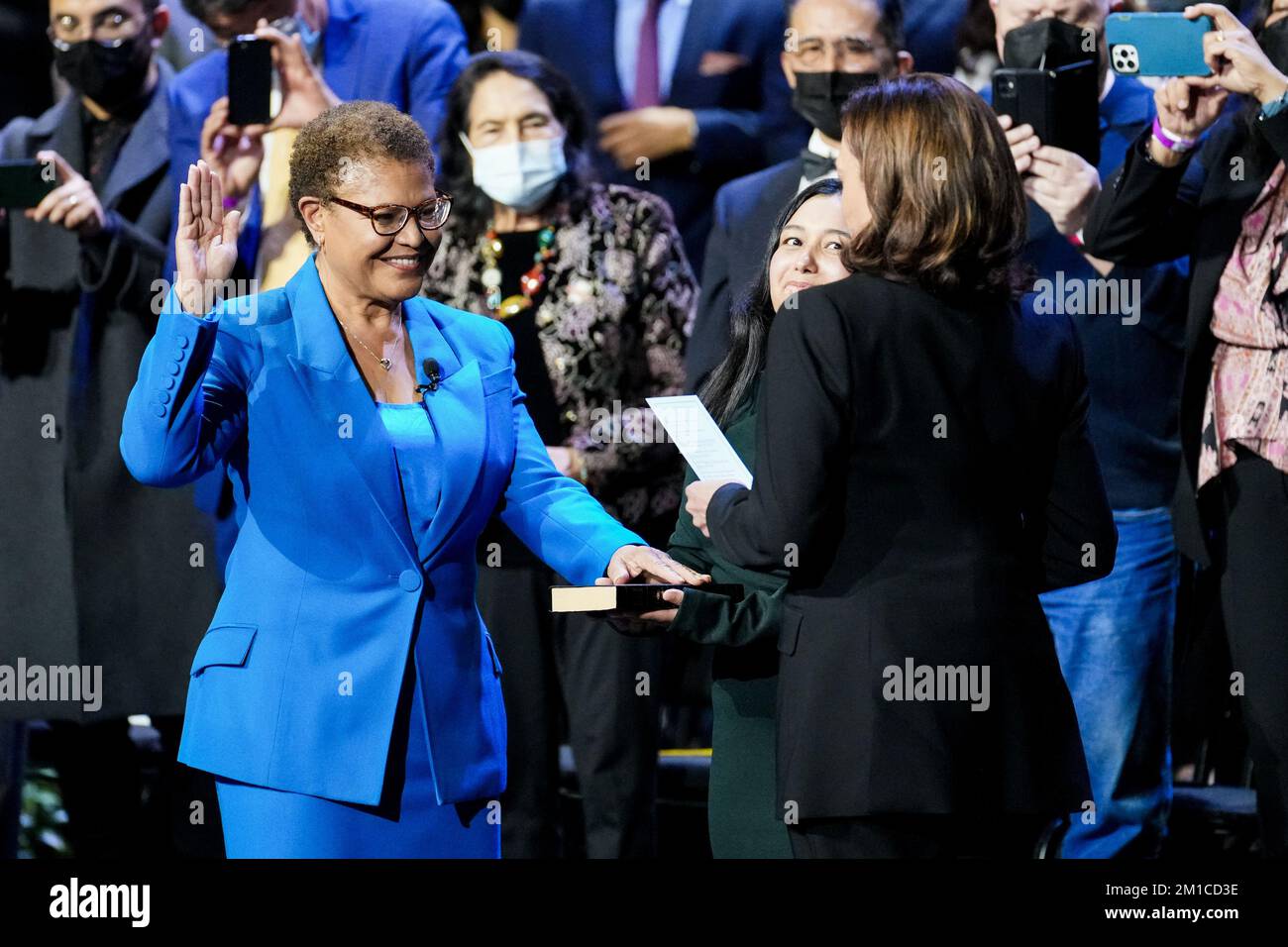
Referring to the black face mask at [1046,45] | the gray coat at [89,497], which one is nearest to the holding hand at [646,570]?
the black face mask at [1046,45]

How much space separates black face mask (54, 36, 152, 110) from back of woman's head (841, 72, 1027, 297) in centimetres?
297

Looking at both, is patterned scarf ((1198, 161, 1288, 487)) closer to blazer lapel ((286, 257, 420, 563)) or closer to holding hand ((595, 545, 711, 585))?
holding hand ((595, 545, 711, 585))

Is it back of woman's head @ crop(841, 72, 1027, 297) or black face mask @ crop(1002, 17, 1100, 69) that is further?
black face mask @ crop(1002, 17, 1100, 69)

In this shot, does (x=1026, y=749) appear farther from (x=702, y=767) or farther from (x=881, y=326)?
(x=702, y=767)

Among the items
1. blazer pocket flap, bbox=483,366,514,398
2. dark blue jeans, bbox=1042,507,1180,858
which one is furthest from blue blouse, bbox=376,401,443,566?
dark blue jeans, bbox=1042,507,1180,858

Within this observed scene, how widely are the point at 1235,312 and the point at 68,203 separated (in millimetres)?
2946

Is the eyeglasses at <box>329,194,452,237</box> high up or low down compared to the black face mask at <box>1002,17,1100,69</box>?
down

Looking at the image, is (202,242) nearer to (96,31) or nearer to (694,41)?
(96,31)

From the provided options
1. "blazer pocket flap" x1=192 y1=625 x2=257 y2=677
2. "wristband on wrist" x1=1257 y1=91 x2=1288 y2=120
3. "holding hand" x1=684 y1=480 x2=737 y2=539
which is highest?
"wristband on wrist" x1=1257 y1=91 x2=1288 y2=120

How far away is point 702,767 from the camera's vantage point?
16.5ft

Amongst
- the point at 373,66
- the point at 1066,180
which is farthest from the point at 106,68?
the point at 1066,180

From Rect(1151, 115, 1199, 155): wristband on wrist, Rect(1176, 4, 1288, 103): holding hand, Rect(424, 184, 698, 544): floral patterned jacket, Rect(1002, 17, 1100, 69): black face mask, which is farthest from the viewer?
Rect(424, 184, 698, 544): floral patterned jacket

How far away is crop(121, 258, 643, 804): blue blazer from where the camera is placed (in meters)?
2.71
